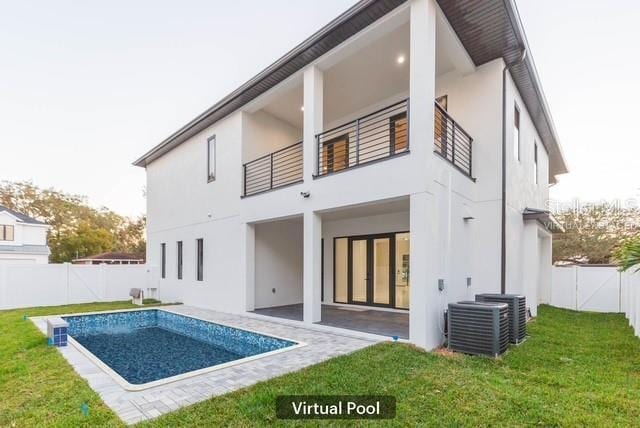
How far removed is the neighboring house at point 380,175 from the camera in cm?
670

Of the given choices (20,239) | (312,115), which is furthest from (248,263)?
(20,239)

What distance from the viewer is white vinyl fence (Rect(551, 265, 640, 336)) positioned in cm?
1208

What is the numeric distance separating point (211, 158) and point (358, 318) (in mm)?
8150

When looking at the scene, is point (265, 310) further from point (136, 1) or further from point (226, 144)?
point (136, 1)

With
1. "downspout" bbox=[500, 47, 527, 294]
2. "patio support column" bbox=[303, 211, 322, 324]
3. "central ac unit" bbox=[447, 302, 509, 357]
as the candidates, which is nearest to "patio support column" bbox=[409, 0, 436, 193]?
"central ac unit" bbox=[447, 302, 509, 357]

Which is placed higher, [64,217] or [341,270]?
[64,217]

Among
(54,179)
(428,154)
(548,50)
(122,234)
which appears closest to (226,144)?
(428,154)

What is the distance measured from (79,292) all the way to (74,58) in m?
10.3

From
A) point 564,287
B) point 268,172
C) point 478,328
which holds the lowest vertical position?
point 564,287

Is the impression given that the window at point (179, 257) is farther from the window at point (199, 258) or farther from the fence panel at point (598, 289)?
the fence panel at point (598, 289)

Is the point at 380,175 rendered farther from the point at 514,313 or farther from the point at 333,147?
the point at 333,147

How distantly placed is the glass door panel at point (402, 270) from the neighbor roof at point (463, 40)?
520cm

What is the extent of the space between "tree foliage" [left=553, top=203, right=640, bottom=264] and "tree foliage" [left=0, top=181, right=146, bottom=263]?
129ft

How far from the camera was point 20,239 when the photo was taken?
87.8 ft
